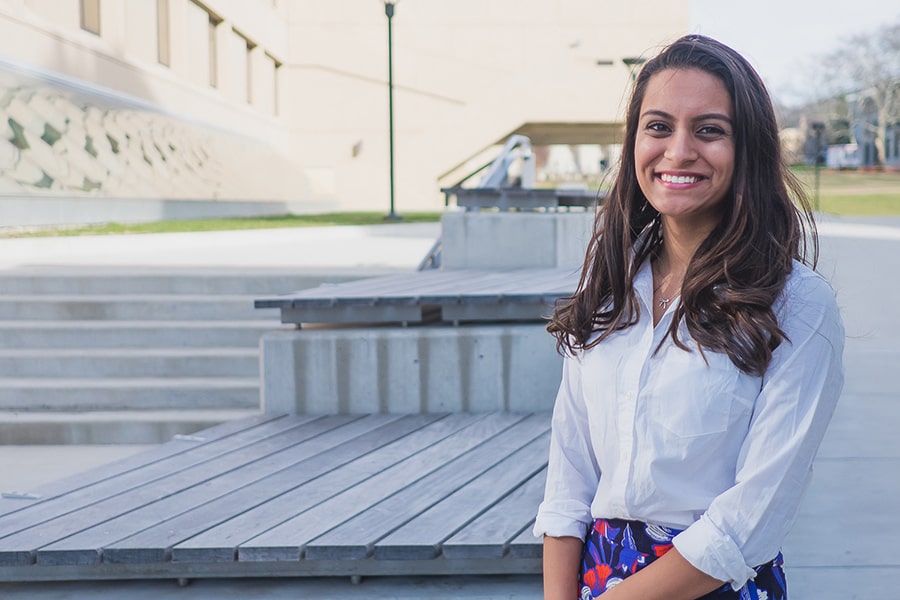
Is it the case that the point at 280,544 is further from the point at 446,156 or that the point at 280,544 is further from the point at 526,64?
the point at 526,64

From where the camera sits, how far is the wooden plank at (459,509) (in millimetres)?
3580

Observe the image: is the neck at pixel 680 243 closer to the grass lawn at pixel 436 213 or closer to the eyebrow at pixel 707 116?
the eyebrow at pixel 707 116

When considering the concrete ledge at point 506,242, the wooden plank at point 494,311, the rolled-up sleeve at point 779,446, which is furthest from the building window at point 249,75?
the rolled-up sleeve at point 779,446

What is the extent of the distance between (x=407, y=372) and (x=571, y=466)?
3970mm

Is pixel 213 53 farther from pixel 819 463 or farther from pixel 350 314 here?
pixel 819 463

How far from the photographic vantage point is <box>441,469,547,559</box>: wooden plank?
3.57 metres

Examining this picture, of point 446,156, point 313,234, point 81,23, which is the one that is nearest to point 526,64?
point 446,156

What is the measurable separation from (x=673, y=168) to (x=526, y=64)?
120 ft

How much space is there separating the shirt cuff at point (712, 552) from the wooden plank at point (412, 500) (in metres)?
2.13

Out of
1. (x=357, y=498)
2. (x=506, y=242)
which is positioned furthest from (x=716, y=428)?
(x=506, y=242)

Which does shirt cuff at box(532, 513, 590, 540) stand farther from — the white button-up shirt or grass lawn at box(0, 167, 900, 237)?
grass lawn at box(0, 167, 900, 237)

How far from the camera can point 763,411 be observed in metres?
1.62

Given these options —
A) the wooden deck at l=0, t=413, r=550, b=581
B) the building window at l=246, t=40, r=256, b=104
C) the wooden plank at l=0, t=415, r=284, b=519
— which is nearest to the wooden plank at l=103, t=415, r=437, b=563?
the wooden deck at l=0, t=413, r=550, b=581

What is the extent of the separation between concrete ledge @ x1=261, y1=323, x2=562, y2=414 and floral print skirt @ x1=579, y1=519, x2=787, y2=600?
4.00 m
